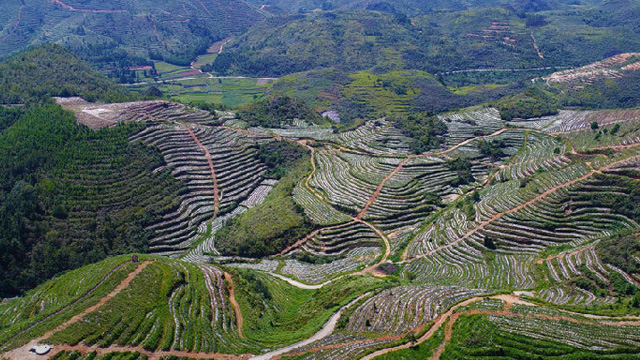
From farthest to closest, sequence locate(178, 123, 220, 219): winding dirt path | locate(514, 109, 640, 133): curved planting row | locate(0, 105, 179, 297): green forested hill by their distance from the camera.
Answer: locate(514, 109, 640, 133): curved planting row → locate(178, 123, 220, 219): winding dirt path → locate(0, 105, 179, 297): green forested hill

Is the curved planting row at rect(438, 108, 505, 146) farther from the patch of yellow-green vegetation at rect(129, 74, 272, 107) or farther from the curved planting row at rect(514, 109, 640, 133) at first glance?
the patch of yellow-green vegetation at rect(129, 74, 272, 107)

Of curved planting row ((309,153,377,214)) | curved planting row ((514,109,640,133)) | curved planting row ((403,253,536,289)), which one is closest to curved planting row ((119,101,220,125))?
curved planting row ((309,153,377,214))

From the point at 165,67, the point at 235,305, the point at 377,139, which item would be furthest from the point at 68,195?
the point at 165,67

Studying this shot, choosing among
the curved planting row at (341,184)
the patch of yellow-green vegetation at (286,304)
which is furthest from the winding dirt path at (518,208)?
the curved planting row at (341,184)

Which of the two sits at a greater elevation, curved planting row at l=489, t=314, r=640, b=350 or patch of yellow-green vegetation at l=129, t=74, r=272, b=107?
curved planting row at l=489, t=314, r=640, b=350

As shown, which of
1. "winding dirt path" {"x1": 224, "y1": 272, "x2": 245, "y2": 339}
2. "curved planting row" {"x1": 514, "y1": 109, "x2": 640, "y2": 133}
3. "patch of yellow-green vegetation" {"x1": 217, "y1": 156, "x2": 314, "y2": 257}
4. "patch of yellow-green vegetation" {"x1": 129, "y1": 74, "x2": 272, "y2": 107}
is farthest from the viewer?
"patch of yellow-green vegetation" {"x1": 129, "y1": 74, "x2": 272, "y2": 107}

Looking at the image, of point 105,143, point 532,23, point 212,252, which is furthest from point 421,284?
point 532,23

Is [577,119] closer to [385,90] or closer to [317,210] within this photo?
[317,210]
